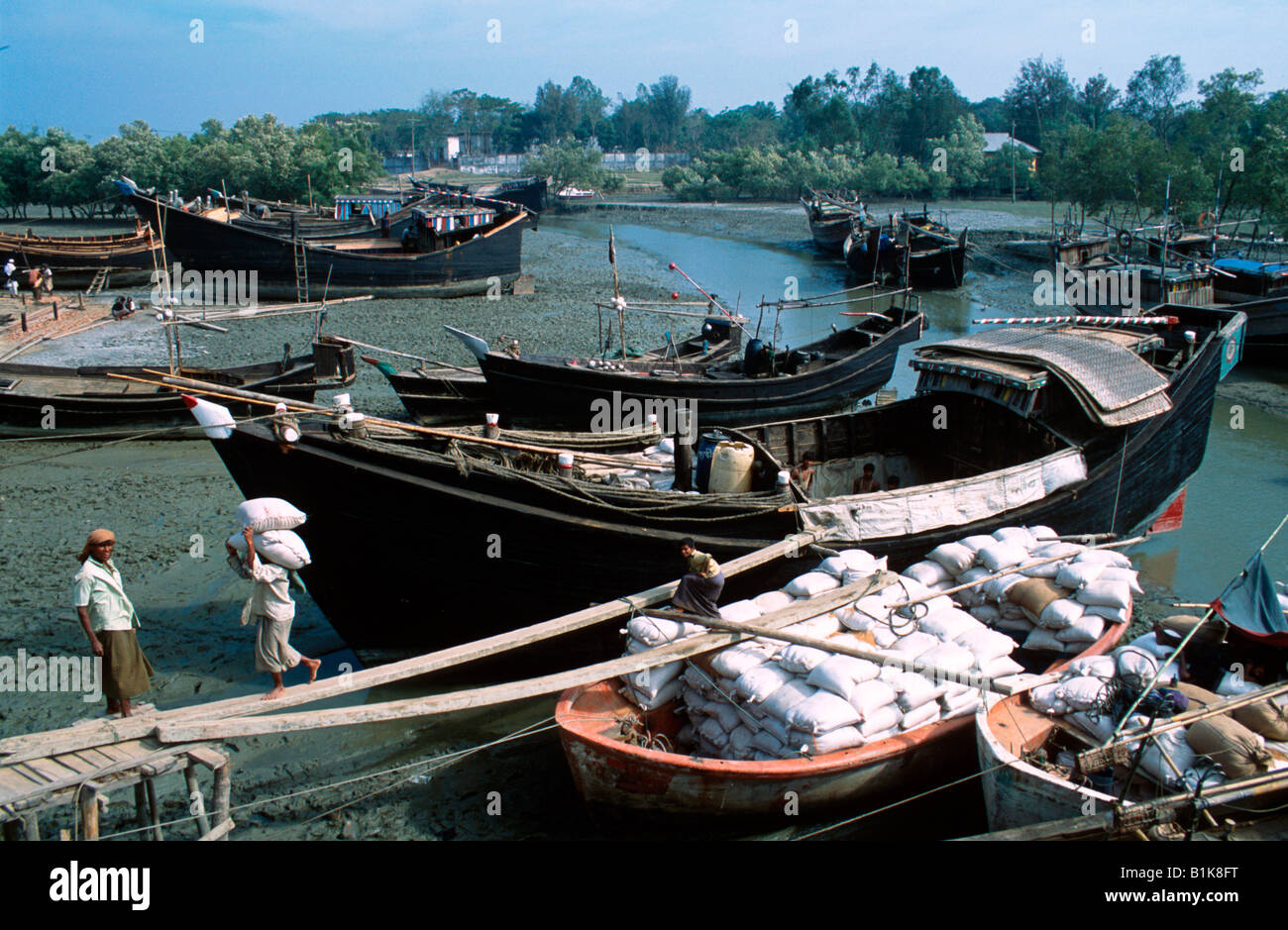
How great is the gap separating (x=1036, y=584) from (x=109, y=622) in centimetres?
719

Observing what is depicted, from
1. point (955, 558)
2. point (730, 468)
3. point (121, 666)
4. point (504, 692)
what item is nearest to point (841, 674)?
point (504, 692)

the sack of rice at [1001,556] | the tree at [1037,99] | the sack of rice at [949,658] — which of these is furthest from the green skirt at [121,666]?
the tree at [1037,99]

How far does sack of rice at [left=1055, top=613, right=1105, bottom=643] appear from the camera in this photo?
7196mm

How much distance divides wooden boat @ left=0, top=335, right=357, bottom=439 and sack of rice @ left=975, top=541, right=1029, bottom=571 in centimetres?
1189

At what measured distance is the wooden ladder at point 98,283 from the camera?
92.3ft

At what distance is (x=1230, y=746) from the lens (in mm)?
5344

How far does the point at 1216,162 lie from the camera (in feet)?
122

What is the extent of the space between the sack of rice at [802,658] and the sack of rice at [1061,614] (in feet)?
7.48

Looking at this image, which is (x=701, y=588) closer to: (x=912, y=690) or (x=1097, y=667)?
(x=912, y=690)

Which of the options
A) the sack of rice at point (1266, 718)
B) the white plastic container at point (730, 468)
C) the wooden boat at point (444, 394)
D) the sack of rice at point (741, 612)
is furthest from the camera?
the wooden boat at point (444, 394)

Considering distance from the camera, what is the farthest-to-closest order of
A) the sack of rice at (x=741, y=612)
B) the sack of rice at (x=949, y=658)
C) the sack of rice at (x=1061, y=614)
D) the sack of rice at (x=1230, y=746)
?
the sack of rice at (x=1061, y=614) < the sack of rice at (x=741, y=612) < the sack of rice at (x=949, y=658) < the sack of rice at (x=1230, y=746)

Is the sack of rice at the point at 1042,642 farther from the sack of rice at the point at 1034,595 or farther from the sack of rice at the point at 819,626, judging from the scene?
the sack of rice at the point at 819,626
